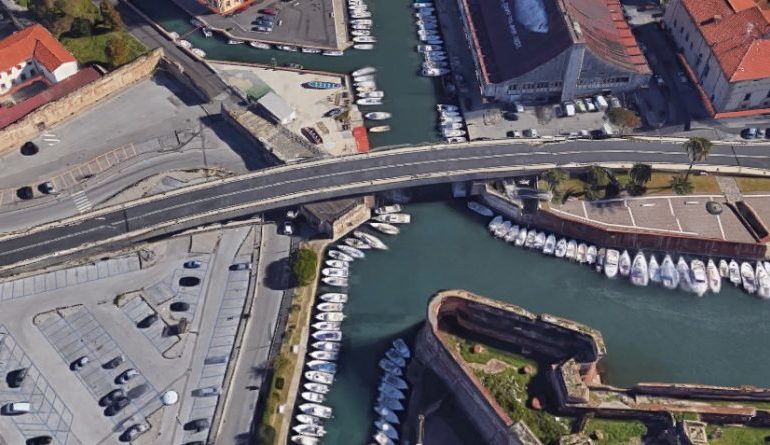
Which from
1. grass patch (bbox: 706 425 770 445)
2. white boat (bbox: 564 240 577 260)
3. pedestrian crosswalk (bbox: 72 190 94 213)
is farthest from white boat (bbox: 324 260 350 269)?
grass patch (bbox: 706 425 770 445)

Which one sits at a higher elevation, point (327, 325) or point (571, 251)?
point (571, 251)

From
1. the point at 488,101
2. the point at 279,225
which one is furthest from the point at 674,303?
the point at 279,225

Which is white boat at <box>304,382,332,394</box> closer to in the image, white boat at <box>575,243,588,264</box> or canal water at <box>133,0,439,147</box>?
white boat at <box>575,243,588,264</box>

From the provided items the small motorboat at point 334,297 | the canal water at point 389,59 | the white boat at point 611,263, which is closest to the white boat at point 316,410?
the small motorboat at point 334,297

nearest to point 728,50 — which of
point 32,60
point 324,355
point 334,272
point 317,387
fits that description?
Answer: point 334,272

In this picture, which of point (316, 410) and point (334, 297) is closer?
point (316, 410)

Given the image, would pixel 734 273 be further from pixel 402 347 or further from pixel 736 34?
pixel 402 347
